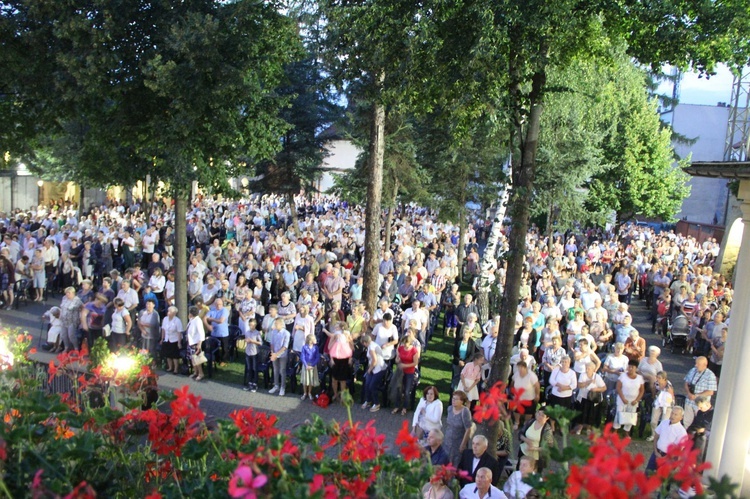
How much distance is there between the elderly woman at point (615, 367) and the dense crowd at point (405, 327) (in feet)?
0.07

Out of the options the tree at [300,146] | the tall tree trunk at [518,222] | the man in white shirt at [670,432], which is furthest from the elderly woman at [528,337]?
the tree at [300,146]

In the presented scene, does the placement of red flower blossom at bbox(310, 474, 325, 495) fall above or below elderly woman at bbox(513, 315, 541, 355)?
above

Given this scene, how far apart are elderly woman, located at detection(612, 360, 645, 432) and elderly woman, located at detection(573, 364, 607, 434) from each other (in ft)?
1.24

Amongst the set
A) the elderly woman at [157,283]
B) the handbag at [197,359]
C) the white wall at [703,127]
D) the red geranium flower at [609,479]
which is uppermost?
the white wall at [703,127]

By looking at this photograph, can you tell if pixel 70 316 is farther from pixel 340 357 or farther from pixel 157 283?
pixel 340 357

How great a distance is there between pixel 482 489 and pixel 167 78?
8669 millimetres

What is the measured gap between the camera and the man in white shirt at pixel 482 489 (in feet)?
20.6

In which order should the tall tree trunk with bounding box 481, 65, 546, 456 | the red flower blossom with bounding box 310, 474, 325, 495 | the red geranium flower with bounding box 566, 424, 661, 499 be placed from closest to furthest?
the red geranium flower with bounding box 566, 424, 661, 499, the red flower blossom with bounding box 310, 474, 325, 495, the tall tree trunk with bounding box 481, 65, 546, 456

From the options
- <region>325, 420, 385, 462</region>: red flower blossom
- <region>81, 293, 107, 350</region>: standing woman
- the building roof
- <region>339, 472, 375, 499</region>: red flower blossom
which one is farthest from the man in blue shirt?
<region>339, 472, 375, 499</region>: red flower blossom

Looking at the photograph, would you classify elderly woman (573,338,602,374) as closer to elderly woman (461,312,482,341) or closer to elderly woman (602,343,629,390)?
elderly woman (602,343,629,390)

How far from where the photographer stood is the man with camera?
30.1ft

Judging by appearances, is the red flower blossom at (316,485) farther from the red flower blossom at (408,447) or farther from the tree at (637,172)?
the tree at (637,172)

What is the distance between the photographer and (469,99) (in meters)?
7.86

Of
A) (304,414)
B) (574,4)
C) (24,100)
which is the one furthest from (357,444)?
(24,100)
